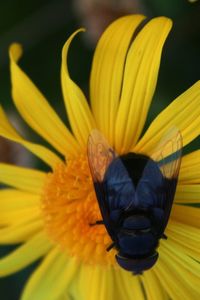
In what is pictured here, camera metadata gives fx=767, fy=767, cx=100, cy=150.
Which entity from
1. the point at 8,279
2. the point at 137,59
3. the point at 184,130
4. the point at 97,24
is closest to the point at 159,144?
the point at 184,130

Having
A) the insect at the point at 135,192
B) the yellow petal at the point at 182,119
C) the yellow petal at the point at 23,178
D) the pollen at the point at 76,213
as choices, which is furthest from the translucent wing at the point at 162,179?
the yellow petal at the point at 23,178

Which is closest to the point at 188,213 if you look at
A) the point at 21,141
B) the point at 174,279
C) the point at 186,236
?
the point at 186,236

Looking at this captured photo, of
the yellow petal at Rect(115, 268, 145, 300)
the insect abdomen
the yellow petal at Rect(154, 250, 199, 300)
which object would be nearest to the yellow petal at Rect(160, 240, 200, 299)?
the yellow petal at Rect(154, 250, 199, 300)

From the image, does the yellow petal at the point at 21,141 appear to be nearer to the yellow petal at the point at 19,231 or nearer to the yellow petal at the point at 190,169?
the yellow petal at the point at 19,231

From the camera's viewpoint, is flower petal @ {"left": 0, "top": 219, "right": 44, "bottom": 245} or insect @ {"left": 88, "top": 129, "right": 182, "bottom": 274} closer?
insect @ {"left": 88, "top": 129, "right": 182, "bottom": 274}

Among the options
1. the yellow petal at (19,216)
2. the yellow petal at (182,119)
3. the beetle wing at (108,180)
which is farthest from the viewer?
the yellow petal at (19,216)

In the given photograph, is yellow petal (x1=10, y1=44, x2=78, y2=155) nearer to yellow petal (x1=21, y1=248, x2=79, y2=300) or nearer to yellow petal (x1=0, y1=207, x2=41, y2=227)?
yellow petal (x1=0, y1=207, x2=41, y2=227)

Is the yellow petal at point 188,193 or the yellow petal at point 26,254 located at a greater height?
the yellow petal at point 188,193

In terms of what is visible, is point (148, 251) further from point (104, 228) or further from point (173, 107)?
point (173, 107)
